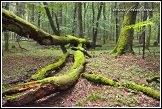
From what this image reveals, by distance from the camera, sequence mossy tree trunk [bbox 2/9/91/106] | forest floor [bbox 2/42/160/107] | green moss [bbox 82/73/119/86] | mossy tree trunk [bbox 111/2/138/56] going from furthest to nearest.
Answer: mossy tree trunk [bbox 111/2/138/56] < green moss [bbox 82/73/119/86] < forest floor [bbox 2/42/160/107] < mossy tree trunk [bbox 2/9/91/106]

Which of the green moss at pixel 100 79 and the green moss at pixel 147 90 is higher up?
the green moss at pixel 100 79

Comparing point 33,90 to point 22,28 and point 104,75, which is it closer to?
point 22,28

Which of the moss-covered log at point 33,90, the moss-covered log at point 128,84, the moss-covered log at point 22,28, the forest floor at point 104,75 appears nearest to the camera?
the moss-covered log at point 33,90

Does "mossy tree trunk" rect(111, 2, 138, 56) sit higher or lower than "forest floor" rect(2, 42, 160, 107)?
higher

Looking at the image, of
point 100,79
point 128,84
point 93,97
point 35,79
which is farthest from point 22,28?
point 128,84

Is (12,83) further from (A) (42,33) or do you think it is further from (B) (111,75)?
(B) (111,75)

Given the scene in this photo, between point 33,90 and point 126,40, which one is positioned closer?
point 33,90

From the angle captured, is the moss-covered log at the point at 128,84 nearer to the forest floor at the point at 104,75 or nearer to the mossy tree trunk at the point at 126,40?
the forest floor at the point at 104,75

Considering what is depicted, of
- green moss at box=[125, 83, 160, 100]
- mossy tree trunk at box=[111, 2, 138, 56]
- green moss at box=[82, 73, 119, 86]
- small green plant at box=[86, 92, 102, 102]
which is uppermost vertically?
mossy tree trunk at box=[111, 2, 138, 56]

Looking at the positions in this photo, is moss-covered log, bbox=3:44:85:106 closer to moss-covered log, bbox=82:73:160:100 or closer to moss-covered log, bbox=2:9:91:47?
moss-covered log, bbox=82:73:160:100

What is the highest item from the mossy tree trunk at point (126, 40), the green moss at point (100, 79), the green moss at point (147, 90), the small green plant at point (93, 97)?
the mossy tree trunk at point (126, 40)

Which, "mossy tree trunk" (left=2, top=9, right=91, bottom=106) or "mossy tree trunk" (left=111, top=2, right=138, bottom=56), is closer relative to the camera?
"mossy tree trunk" (left=2, top=9, right=91, bottom=106)

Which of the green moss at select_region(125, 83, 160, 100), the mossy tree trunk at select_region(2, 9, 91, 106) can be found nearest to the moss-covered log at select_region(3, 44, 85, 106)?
the mossy tree trunk at select_region(2, 9, 91, 106)

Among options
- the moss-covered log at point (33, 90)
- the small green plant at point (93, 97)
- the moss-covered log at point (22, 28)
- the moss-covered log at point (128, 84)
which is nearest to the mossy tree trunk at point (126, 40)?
the moss-covered log at point (22, 28)
